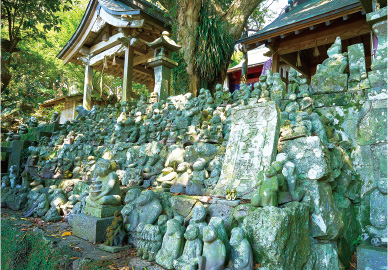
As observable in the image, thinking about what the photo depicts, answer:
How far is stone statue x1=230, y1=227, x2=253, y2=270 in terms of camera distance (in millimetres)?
2947

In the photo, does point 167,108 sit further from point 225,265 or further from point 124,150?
point 225,265

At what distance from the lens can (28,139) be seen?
10.7 m

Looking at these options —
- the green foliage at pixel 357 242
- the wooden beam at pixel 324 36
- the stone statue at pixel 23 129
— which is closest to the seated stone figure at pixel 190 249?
the green foliage at pixel 357 242

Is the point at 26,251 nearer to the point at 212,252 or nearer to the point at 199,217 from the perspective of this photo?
the point at 199,217

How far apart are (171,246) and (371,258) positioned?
2560 millimetres

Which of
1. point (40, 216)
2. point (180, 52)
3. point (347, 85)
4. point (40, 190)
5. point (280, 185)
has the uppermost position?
point (180, 52)

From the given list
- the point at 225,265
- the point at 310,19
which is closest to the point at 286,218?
the point at 225,265

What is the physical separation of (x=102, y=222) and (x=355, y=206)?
3944 millimetres

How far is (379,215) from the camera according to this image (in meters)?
3.96

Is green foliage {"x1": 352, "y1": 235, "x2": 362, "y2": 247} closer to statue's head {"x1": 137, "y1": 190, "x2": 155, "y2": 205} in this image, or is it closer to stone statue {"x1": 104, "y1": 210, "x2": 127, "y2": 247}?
statue's head {"x1": 137, "y1": 190, "x2": 155, "y2": 205}

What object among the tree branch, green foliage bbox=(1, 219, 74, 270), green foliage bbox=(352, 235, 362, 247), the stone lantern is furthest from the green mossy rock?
the tree branch

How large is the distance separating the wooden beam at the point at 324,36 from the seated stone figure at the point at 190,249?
26.2ft

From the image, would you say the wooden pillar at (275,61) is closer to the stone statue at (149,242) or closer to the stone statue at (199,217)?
the stone statue at (199,217)

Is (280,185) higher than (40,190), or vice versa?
(280,185)
